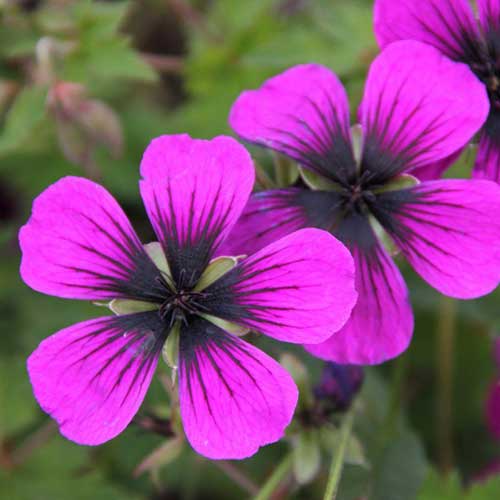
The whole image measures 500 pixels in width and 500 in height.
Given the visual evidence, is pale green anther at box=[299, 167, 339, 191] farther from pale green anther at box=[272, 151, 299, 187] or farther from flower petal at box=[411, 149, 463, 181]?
flower petal at box=[411, 149, 463, 181]

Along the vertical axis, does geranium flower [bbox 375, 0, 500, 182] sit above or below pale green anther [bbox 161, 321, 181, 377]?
above

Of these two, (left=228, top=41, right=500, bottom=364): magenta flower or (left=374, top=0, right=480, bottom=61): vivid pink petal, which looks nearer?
(left=228, top=41, right=500, bottom=364): magenta flower

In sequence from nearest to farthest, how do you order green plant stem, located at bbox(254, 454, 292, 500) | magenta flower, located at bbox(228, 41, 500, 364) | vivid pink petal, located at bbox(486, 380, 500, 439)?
magenta flower, located at bbox(228, 41, 500, 364), green plant stem, located at bbox(254, 454, 292, 500), vivid pink petal, located at bbox(486, 380, 500, 439)

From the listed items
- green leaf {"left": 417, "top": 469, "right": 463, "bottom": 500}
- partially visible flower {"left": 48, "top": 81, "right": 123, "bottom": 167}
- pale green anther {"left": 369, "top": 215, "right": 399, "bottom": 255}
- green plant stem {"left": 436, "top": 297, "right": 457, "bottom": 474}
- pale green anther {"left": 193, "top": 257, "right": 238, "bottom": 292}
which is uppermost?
pale green anther {"left": 369, "top": 215, "right": 399, "bottom": 255}

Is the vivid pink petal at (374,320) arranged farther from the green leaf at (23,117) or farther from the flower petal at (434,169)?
→ the green leaf at (23,117)

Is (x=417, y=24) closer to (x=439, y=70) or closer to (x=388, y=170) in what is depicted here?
(x=439, y=70)

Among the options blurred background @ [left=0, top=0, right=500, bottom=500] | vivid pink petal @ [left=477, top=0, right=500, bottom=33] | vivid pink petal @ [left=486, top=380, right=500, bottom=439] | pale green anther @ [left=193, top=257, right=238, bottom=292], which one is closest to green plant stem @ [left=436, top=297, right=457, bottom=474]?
blurred background @ [left=0, top=0, right=500, bottom=500]

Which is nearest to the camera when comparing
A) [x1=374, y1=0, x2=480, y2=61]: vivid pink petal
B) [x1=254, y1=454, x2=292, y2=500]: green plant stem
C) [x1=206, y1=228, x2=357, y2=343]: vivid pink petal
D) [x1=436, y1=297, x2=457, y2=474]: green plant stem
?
[x1=206, y1=228, x2=357, y2=343]: vivid pink petal

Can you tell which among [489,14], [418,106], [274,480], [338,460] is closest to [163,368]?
[274,480]

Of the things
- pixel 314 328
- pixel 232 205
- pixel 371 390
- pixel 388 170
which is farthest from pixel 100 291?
pixel 371 390
